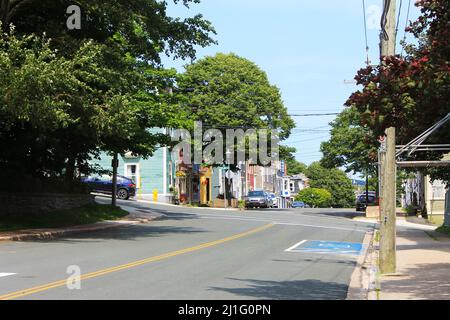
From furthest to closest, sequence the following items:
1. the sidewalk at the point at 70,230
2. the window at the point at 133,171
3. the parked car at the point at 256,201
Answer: the parked car at the point at 256,201 < the window at the point at 133,171 < the sidewalk at the point at 70,230

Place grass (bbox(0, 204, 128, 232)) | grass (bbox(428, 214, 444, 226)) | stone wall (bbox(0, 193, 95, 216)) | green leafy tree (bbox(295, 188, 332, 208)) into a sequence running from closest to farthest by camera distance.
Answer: grass (bbox(0, 204, 128, 232))
stone wall (bbox(0, 193, 95, 216))
grass (bbox(428, 214, 444, 226))
green leafy tree (bbox(295, 188, 332, 208))

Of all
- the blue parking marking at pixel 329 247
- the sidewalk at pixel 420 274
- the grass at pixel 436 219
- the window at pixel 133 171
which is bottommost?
the grass at pixel 436 219

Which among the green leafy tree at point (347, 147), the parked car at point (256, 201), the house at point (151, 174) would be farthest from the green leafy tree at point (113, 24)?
the parked car at point (256, 201)

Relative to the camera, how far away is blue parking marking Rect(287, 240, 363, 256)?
63.7 ft

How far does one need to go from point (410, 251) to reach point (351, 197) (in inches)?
3894

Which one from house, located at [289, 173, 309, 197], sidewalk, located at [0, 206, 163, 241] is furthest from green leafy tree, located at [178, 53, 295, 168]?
house, located at [289, 173, 309, 197]

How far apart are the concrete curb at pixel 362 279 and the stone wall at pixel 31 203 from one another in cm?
1500

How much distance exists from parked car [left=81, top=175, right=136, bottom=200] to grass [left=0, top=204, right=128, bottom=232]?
11.3m

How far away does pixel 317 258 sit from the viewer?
1727 cm

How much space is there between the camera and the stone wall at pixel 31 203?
88.2 ft

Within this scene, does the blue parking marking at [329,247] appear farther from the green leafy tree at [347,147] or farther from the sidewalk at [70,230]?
the green leafy tree at [347,147]

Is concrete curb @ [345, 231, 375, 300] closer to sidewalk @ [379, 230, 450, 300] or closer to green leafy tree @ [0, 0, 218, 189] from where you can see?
sidewalk @ [379, 230, 450, 300]

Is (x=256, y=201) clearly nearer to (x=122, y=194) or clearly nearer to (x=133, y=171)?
(x=133, y=171)

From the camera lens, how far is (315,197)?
10988cm
